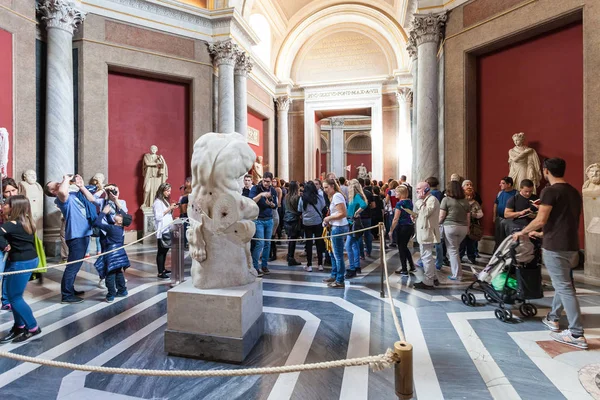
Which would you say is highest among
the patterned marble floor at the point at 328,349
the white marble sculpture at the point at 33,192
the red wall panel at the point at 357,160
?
the red wall panel at the point at 357,160

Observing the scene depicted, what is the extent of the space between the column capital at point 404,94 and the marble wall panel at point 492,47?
7344mm

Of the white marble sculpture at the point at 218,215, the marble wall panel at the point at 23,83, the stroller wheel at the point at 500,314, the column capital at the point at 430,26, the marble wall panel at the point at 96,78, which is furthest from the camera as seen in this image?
the marble wall panel at the point at 96,78

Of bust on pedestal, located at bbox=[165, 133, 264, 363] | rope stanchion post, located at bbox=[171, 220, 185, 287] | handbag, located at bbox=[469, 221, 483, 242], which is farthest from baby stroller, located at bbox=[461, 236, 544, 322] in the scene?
rope stanchion post, located at bbox=[171, 220, 185, 287]

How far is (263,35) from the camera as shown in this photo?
1630 cm

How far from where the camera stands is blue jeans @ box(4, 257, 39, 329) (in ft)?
11.0

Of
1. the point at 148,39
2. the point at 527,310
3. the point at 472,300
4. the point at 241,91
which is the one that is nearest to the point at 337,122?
the point at 241,91

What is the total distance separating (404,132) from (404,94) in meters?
1.77

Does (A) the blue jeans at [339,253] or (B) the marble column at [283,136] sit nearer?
(A) the blue jeans at [339,253]

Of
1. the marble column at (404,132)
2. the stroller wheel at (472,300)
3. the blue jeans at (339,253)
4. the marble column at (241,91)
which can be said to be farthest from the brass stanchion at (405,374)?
the marble column at (404,132)

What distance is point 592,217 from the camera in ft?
18.0

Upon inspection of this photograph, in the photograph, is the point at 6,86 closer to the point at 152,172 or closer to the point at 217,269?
the point at 152,172

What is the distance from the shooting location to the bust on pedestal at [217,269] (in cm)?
303

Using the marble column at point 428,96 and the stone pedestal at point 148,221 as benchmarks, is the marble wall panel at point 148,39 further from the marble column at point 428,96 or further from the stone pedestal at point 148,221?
the marble column at point 428,96

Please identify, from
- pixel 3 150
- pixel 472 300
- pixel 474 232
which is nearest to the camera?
pixel 472 300
